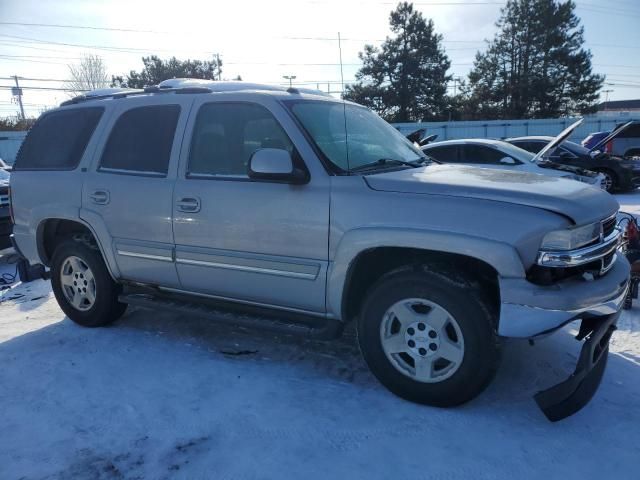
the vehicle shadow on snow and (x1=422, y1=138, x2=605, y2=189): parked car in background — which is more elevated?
(x1=422, y1=138, x2=605, y2=189): parked car in background

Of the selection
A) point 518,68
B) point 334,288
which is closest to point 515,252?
point 334,288

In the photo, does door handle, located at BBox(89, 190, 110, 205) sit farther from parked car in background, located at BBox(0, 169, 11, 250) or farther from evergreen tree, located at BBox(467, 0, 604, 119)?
evergreen tree, located at BBox(467, 0, 604, 119)

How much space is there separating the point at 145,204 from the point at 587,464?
3.44 meters

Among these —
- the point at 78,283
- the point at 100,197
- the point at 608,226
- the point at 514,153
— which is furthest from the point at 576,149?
the point at 78,283

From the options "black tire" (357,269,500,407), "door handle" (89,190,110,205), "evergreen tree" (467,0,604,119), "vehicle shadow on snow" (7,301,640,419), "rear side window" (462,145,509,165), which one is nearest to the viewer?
"black tire" (357,269,500,407)

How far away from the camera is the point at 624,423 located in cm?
300

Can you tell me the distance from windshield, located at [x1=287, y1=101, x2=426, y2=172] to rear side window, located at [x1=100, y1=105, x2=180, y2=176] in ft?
3.61

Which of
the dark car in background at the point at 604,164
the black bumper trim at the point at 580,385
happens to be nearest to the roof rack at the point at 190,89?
the black bumper trim at the point at 580,385

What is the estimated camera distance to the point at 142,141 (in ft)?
13.8

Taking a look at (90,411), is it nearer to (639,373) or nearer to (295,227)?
(295,227)

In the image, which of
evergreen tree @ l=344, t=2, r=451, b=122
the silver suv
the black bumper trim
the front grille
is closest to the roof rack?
the silver suv

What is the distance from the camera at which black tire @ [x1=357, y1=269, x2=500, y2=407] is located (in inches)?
116

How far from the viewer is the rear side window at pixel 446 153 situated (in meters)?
10.0

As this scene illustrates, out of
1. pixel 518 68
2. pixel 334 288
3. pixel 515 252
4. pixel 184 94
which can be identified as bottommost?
pixel 334 288
